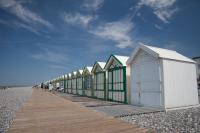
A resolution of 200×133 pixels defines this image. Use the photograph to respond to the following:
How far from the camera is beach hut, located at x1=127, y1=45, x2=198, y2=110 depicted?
1118 centimetres

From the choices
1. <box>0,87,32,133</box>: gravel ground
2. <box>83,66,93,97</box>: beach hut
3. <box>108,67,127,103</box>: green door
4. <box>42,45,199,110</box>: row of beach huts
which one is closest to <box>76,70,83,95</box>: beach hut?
<box>83,66,93,97</box>: beach hut

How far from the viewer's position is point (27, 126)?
6.92 m

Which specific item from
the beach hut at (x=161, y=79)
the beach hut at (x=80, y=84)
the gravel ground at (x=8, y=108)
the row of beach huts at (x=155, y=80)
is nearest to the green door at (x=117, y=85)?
the row of beach huts at (x=155, y=80)

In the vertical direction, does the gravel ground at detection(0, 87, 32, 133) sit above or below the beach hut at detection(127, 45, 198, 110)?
below

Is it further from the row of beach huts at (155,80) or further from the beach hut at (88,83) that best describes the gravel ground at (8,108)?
the row of beach huts at (155,80)

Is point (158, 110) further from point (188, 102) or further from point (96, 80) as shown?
point (96, 80)

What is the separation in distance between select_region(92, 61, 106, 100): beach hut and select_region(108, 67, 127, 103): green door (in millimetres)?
1507

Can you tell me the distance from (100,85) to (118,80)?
182 inches

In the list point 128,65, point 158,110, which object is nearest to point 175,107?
point 158,110


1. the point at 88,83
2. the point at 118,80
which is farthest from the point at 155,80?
the point at 88,83

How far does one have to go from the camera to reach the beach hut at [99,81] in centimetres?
1941

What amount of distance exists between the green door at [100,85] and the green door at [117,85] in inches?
58.1

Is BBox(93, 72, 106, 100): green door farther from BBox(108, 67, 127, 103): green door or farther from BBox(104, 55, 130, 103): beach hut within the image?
BBox(108, 67, 127, 103): green door

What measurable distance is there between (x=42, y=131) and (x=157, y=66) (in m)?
7.92
